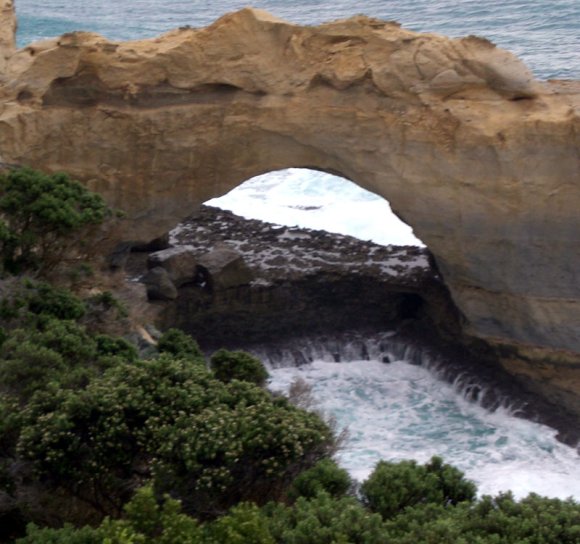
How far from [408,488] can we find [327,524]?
1.50 metres

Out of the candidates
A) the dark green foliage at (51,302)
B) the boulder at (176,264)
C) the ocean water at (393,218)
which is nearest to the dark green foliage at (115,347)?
the dark green foliage at (51,302)

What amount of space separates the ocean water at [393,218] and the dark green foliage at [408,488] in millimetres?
5938

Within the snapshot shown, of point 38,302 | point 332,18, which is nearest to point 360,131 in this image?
point 38,302

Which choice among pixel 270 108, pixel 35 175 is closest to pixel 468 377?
pixel 270 108

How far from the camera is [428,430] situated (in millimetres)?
18609

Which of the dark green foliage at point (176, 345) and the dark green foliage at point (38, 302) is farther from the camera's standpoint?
the dark green foliage at point (176, 345)

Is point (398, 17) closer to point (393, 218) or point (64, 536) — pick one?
point (393, 218)

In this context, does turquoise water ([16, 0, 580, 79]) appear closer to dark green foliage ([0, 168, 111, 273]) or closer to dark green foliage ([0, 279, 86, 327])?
dark green foliage ([0, 168, 111, 273])

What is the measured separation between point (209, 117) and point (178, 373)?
8311mm

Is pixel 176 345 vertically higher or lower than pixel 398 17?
higher

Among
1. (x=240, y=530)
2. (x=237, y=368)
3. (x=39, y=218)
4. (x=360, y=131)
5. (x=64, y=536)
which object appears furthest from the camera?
(x=360, y=131)

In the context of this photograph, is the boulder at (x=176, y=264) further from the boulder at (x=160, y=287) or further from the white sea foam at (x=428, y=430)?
the white sea foam at (x=428, y=430)

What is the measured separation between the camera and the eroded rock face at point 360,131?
680 inches

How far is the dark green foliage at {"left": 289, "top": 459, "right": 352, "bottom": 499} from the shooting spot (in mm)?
10305
